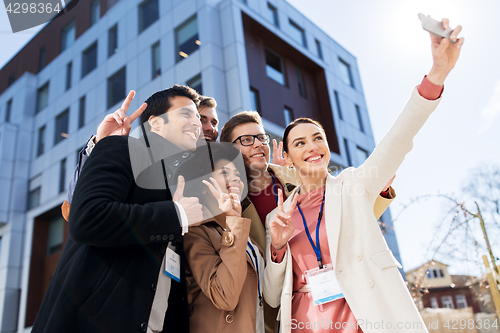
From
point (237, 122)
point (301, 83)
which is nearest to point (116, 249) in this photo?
point (237, 122)

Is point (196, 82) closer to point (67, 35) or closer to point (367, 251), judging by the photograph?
point (67, 35)

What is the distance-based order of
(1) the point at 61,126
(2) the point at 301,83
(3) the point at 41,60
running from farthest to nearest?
(3) the point at 41,60, (1) the point at 61,126, (2) the point at 301,83

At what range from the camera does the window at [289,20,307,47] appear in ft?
57.5

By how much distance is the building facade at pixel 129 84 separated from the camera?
1381 cm

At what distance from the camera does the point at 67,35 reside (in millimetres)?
20359

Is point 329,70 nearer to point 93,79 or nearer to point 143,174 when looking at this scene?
point 93,79

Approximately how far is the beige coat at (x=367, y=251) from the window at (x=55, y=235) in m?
17.0

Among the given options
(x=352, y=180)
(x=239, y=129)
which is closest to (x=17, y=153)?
(x=239, y=129)

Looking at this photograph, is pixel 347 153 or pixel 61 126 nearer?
pixel 347 153

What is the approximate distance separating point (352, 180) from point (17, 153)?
20.9 metres

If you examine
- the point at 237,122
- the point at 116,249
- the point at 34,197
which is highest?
the point at 34,197

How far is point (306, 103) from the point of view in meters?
16.8

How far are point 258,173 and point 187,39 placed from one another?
12083 millimetres

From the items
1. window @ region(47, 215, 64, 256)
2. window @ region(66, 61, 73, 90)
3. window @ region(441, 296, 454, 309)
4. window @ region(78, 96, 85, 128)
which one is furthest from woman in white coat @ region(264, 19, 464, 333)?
window @ region(441, 296, 454, 309)
